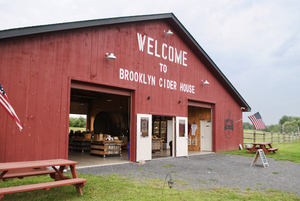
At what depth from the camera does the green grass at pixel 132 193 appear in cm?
494

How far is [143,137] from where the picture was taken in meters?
10.4

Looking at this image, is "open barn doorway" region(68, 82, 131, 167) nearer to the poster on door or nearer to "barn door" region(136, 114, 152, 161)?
"barn door" region(136, 114, 152, 161)

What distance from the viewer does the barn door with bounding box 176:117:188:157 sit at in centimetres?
1222

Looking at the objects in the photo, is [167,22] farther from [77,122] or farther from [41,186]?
[77,122]

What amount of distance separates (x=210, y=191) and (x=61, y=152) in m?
4.62

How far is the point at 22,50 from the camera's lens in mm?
7195

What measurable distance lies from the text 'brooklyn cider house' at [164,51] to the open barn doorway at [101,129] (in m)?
2.40

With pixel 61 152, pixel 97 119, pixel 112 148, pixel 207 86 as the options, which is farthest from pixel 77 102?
pixel 61 152

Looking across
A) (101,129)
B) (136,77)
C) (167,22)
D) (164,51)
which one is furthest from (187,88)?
(101,129)

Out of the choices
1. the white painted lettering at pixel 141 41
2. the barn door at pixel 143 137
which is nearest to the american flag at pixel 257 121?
the barn door at pixel 143 137

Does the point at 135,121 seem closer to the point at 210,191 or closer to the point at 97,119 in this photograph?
the point at 210,191

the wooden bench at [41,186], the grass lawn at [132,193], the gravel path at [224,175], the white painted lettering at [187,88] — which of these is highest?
the white painted lettering at [187,88]

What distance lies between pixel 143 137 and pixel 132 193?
5.17 m

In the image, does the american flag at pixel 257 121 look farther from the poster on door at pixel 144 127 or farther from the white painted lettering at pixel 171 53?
the poster on door at pixel 144 127
